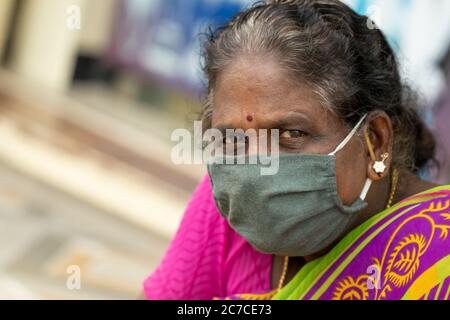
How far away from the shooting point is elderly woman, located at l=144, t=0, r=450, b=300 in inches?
64.7

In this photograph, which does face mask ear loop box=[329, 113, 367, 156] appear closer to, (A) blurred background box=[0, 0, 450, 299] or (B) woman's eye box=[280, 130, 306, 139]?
(B) woman's eye box=[280, 130, 306, 139]

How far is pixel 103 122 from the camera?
6488mm

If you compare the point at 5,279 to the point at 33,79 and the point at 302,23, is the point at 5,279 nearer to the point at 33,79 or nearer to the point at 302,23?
the point at 302,23

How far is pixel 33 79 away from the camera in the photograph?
7191 millimetres

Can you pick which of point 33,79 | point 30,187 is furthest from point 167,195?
point 33,79

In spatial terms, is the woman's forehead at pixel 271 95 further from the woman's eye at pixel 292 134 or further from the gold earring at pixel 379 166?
the gold earring at pixel 379 166

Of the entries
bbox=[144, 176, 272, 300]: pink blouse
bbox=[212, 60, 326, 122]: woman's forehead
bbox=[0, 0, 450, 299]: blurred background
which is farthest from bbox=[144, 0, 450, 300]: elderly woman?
bbox=[0, 0, 450, 299]: blurred background

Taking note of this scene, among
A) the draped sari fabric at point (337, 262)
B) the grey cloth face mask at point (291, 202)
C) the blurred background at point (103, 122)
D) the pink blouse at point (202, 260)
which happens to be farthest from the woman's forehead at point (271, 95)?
the blurred background at point (103, 122)

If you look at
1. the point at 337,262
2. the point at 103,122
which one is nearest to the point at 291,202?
the point at 337,262

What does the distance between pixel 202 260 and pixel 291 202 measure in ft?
1.71

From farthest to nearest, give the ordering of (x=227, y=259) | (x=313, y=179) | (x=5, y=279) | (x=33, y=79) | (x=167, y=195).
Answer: (x=33, y=79) < (x=167, y=195) < (x=5, y=279) < (x=227, y=259) < (x=313, y=179)

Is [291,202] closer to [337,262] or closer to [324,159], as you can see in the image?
[324,159]
